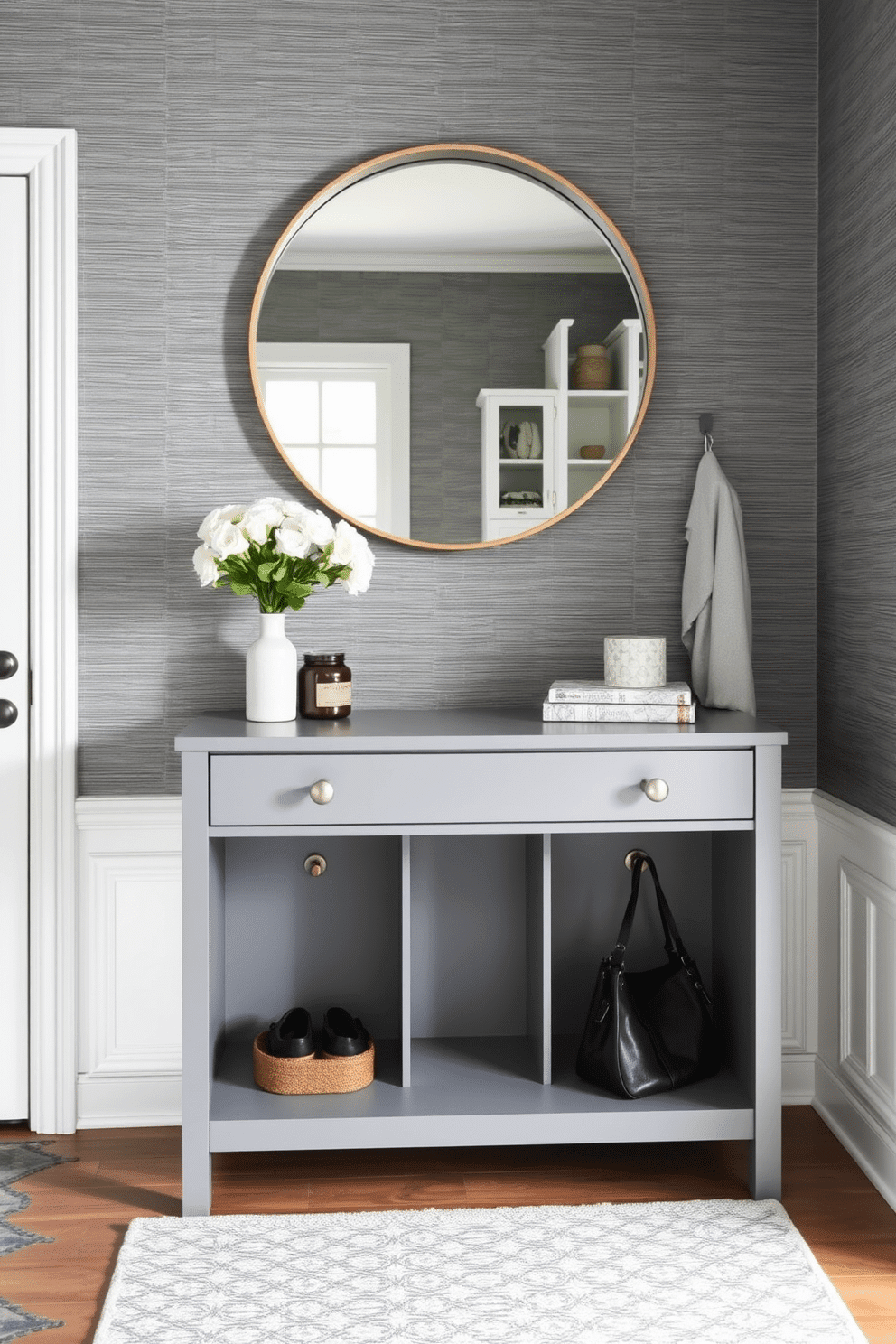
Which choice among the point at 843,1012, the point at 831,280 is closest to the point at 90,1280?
the point at 843,1012

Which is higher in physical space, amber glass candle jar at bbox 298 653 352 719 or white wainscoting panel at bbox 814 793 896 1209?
amber glass candle jar at bbox 298 653 352 719

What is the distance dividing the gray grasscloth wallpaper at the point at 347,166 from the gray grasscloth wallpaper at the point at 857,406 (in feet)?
0.19

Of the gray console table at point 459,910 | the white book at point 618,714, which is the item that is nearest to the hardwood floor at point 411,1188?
the gray console table at point 459,910

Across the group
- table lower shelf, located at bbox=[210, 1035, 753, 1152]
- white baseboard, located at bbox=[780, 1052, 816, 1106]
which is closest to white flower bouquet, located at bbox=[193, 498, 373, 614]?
table lower shelf, located at bbox=[210, 1035, 753, 1152]

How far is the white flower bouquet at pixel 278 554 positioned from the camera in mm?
2090

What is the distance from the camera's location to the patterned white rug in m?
1.69

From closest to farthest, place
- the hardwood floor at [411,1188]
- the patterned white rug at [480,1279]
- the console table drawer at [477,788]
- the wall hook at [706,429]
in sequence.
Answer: the patterned white rug at [480,1279], the hardwood floor at [411,1188], the console table drawer at [477,788], the wall hook at [706,429]

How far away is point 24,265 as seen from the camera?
235 centimetres

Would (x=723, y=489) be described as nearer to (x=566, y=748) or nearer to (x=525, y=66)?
(x=566, y=748)

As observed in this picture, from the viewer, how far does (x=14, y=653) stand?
238 centimetres

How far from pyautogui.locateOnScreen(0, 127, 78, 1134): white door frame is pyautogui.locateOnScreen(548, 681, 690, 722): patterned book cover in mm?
985

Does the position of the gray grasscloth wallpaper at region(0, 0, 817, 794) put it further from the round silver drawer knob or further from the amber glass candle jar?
the round silver drawer knob

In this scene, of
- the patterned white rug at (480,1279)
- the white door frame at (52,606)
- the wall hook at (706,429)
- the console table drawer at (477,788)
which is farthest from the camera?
the wall hook at (706,429)

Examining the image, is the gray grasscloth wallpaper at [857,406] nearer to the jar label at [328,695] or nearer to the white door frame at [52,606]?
the jar label at [328,695]
